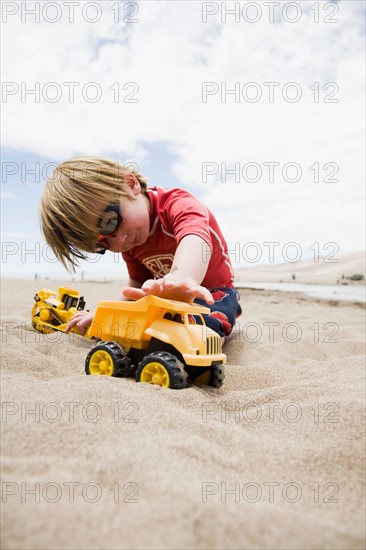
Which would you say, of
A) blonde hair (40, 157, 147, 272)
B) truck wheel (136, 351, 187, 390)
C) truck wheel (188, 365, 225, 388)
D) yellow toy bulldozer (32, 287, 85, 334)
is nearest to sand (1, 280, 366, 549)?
truck wheel (136, 351, 187, 390)

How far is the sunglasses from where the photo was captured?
2018mm

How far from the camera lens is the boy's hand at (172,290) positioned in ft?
5.08

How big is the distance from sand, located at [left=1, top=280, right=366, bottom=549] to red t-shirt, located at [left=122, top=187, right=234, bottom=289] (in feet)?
2.74

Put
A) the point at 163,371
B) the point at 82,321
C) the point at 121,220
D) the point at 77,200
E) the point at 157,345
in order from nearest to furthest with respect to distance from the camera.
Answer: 1. the point at 163,371
2. the point at 157,345
3. the point at 77,200
4. the point at 121,220
5. the point at 82,321

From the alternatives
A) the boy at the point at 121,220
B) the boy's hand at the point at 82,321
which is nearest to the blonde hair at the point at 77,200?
the boy at the point at 121,220

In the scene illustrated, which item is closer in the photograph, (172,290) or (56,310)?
(172,290)

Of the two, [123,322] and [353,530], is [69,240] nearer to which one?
[123,322]

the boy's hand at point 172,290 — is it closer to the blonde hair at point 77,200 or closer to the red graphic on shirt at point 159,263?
the blonde hair at point 77,200

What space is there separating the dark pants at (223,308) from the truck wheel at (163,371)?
1065 mm

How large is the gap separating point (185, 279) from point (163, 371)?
366 mm

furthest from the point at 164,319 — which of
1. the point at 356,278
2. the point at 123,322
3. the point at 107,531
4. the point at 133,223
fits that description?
the point at 356,278

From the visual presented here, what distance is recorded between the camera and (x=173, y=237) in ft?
8.09

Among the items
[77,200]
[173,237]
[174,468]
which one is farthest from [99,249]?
[174,468]

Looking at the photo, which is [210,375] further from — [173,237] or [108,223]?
[173,237]
